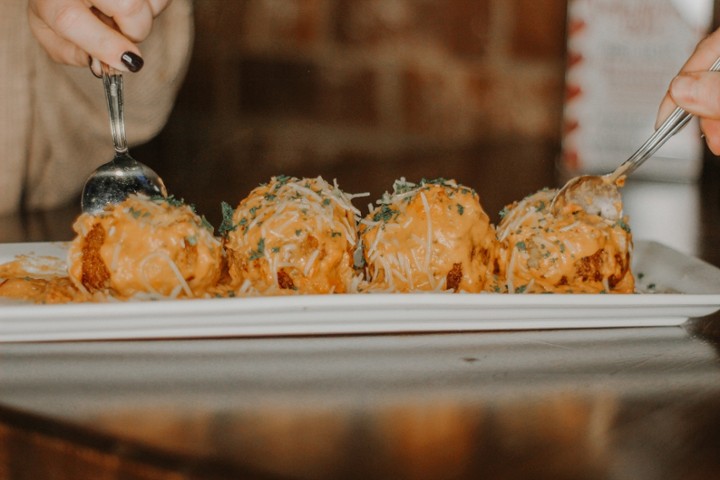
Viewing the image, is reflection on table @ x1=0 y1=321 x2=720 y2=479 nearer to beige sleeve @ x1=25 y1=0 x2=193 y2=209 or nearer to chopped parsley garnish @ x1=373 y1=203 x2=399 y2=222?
chopped parsley garnish @ x1=373 y1=203 x2=399 y2=222

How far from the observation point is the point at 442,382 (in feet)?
2.45

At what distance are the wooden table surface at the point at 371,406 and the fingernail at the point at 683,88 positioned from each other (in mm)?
271

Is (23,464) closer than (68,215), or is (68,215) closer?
(23,464)

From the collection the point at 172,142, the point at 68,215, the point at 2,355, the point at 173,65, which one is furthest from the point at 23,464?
the point at 172,142

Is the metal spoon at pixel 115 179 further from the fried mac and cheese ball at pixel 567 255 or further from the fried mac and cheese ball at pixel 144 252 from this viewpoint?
the fried mac and cheese ball at pixel 567 255

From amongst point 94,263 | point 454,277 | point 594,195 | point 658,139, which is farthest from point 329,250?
point 658,139

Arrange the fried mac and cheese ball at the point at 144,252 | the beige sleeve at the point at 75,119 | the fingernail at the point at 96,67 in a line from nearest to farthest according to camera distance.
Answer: the fried mac and cheese ball at the point at 144,252 → the fingernail at the point at 96,67 → the beige sleeve at the point at 75,119

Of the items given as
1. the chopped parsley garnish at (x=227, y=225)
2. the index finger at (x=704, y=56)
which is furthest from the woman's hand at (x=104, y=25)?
the index finger at (x=704, y=56)

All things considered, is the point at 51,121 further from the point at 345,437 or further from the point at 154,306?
the point at 345,437

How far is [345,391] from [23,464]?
251 millimetres

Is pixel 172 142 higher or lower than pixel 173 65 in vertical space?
lower

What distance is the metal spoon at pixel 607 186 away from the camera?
1093 millimetres

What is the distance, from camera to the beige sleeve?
6.19 feet

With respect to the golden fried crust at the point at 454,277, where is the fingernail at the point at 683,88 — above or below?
above
